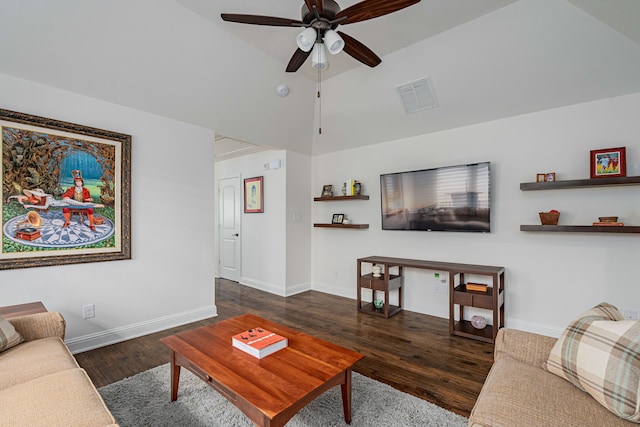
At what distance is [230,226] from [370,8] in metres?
4.82

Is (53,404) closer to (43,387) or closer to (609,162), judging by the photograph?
(43,387)

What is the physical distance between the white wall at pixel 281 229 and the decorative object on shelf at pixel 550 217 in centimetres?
324

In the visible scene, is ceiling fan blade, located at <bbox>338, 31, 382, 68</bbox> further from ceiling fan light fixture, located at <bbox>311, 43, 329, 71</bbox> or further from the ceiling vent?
the ceiling vent

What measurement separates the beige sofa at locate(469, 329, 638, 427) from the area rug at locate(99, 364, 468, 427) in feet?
1.88

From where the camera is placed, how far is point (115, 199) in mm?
2936

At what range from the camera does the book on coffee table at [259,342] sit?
5.82 ft

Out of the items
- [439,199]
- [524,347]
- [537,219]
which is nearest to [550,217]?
[537,219]

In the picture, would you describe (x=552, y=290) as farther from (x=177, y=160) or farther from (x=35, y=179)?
(x=35, y=179)

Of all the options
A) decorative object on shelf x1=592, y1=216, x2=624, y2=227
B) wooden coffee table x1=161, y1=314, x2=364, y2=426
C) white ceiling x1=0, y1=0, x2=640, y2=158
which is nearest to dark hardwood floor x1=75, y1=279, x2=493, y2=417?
wooden coffee table x1=161, y1=314, x2=364, y2=426

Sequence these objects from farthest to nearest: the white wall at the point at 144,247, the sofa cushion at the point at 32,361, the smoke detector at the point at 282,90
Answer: the smoke detector at the point at 282,90, the white wall at the point at 144,247, the sofa cushion at the point at 32,361

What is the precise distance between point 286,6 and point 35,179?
2540 mm

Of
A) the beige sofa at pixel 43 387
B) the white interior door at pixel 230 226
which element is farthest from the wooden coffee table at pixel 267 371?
the white interior door at pixel 230 226

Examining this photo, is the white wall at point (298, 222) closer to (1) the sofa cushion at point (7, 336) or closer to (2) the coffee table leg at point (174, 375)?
(2) the coffee table leg at point (174, 375)

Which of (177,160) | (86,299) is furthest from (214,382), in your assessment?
(177,160)
